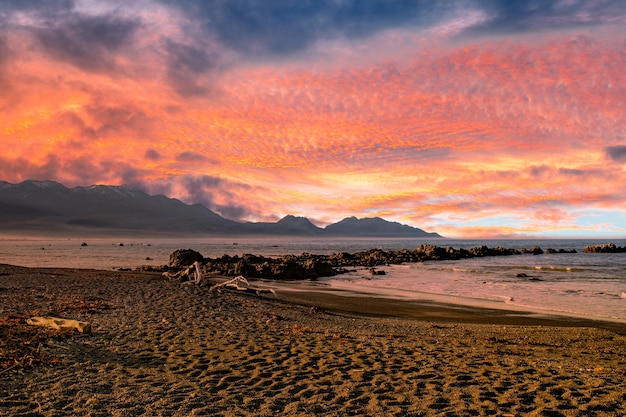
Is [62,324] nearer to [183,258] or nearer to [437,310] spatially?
[437,310]

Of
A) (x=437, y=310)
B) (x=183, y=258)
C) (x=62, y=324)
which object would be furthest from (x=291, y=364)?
(x=183, y=258)

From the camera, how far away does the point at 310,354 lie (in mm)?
11703

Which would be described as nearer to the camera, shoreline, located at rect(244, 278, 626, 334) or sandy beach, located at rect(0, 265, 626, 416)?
sandy beach, located at rect(0, 265, 626, 416)

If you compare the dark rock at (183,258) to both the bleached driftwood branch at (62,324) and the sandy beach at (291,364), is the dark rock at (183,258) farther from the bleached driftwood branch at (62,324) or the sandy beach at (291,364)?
the bleached driftwood branch at (62,324)

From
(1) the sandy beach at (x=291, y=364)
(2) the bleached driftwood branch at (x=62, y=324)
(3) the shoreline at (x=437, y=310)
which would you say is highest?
(2) the bleached driftwood branch at (x=62, y=324)

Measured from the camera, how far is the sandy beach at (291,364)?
313 inches

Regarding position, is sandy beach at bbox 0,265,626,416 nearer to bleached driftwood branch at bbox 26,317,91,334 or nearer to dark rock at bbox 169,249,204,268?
bleached driftwood branch at bbox 26,317,91,334

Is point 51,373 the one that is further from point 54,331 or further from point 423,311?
point 423,311

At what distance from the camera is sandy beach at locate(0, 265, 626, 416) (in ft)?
26.1

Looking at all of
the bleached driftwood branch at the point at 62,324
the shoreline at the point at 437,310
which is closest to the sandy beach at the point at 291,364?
the bleached driftwood branch at the point at 62,324

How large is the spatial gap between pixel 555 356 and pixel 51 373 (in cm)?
1393

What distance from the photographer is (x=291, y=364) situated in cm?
1068

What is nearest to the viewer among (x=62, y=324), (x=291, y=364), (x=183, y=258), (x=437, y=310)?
(x=291, y=364)

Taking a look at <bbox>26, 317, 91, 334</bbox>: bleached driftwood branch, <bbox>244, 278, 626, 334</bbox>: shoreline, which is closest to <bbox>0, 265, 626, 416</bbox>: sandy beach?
<bbox>26, 317, 91, 334</bbox>: bleached driftwood branch
